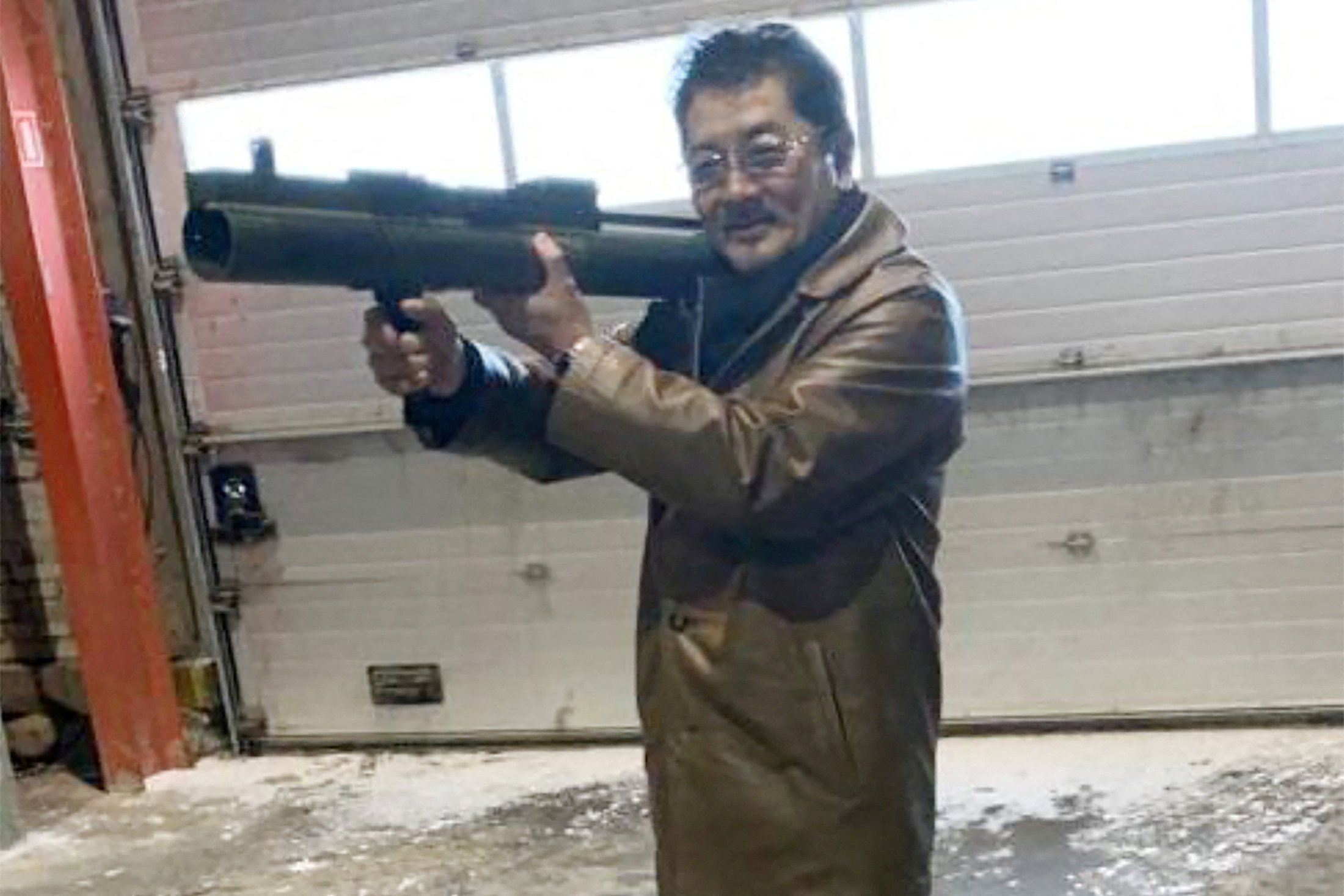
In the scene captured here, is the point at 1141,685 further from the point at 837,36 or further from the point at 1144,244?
the point at 837,36

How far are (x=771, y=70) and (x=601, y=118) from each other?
2664 millimetres

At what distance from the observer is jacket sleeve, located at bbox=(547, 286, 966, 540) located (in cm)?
145

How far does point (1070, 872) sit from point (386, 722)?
2.22 meters

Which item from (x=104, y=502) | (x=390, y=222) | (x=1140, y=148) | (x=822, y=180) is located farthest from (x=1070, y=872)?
(x=104, y=502)

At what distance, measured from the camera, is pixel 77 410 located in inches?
166

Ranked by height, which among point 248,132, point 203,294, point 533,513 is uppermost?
point 248,132

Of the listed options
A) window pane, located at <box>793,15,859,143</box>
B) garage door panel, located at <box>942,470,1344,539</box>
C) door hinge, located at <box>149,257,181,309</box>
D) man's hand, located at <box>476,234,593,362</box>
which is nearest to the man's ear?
man's hand, located at <box>476,234,593,362</box>

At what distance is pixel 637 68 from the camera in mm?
4098

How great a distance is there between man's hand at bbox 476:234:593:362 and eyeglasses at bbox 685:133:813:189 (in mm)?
182

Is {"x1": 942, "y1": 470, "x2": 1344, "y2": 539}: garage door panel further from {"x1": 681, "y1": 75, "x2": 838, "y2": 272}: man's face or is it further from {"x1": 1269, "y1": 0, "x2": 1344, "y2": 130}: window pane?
{"x1": 681, "y1": 75, "x2": 838, "y2": 272}: man's face

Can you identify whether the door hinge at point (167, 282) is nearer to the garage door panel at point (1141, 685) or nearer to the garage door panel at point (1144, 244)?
the garage door panel at point (1144, 244)

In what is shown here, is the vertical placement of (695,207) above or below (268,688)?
above

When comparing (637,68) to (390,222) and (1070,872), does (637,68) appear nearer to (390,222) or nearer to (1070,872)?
(1070,872)

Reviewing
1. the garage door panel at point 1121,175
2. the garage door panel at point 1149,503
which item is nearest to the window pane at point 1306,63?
the garage door panel at point 1121,175
